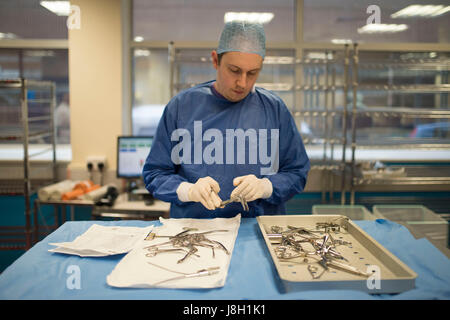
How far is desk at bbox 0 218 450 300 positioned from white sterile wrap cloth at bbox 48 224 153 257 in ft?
0.08

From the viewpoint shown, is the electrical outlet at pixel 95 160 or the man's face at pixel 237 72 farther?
the electrical outlet at pixel 95 160

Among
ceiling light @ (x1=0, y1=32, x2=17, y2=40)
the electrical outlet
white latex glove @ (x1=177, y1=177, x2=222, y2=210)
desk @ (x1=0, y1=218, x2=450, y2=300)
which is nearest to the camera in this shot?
desk @ (x1=0, y1=218, x2=450, y2=300)

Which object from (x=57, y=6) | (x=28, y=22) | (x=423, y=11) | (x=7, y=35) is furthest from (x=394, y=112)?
(x=7, y=35)

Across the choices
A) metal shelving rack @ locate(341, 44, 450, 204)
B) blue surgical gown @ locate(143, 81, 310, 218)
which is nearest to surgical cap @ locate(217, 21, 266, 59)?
blue surgical gown @ locate(143, 81, 310, 218)

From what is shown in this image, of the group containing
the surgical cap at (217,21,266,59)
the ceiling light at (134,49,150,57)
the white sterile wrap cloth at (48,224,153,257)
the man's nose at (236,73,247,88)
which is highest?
the ceiling light at (134,49,150,57)

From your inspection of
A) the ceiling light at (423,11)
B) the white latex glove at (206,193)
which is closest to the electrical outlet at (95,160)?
the white latex glove at (206,193)

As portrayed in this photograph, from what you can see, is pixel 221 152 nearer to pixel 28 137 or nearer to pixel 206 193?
pixel 206 193

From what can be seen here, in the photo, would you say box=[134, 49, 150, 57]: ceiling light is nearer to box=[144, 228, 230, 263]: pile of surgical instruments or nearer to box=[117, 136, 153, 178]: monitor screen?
box=[117, 136, 153, 178]: monitor screen

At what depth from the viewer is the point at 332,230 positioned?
5.01ft

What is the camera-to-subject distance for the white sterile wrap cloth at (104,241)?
1.28 meters

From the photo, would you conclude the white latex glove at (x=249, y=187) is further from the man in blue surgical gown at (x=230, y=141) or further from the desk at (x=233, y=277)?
the desk at (x=233, y=277)

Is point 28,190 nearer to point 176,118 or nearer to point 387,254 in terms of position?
point 176,118

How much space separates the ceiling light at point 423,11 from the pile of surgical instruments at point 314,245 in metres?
3.33

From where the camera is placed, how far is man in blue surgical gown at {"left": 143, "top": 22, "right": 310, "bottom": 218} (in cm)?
172
